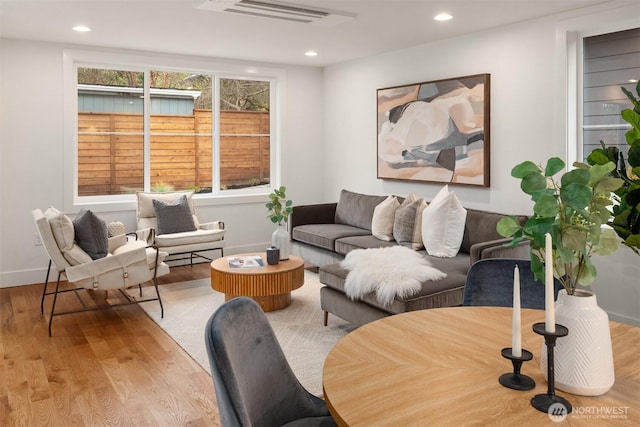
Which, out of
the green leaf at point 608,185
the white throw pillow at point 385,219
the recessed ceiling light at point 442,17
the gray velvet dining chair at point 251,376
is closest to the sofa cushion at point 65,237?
the white throw pillow at point 385,219

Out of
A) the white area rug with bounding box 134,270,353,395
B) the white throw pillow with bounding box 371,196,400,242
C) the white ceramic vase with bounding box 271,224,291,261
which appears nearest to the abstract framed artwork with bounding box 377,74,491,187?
the white throw pillow with bounding box 371,196,400,242

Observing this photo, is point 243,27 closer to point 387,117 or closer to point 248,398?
point 387,117

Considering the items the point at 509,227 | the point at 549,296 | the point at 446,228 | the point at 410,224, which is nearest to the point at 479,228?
the point at 446,228

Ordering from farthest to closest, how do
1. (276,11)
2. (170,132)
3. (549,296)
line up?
(170,132)
(276,11)
(549,296)

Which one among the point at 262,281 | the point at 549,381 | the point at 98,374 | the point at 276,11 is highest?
the point at 276,11

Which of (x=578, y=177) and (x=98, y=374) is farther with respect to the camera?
(x=98, y=374)

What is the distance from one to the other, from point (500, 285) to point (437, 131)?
128 inches

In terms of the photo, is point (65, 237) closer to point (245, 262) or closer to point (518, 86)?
point (245, 262)

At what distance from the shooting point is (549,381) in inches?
46.5

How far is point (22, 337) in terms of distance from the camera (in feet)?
12.3

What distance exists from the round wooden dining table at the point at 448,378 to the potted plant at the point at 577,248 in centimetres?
6

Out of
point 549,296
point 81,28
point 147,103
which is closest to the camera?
point 549,296

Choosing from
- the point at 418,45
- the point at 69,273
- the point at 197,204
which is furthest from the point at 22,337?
the point at 418,45

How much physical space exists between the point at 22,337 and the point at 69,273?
54 centimetres
